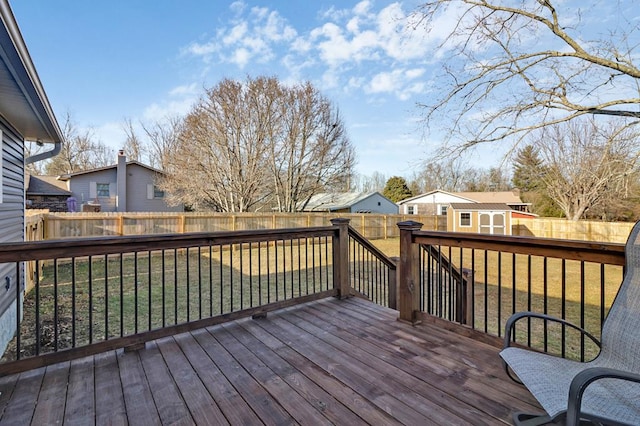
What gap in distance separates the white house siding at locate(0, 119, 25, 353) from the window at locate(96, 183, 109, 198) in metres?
14.5

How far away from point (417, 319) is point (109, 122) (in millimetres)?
25899

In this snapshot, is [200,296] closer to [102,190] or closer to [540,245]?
[540,245]

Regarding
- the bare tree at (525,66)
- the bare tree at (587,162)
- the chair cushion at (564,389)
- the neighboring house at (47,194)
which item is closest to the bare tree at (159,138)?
the neighboring house at (47,194)

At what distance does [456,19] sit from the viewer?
5.96 m

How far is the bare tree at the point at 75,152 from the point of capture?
2061 cm

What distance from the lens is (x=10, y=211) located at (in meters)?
4.11

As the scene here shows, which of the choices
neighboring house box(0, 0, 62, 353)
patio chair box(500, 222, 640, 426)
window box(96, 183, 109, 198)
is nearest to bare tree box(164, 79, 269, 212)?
window box(96, 183, 109, 198)

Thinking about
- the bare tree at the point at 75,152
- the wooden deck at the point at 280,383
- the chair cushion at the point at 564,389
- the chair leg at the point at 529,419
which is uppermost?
the bare tree at the point at 75,152

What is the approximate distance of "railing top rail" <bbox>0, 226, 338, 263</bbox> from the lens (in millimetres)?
2020

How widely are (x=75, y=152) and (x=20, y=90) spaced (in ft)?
77.7

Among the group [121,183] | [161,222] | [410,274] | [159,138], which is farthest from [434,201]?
[410,274]

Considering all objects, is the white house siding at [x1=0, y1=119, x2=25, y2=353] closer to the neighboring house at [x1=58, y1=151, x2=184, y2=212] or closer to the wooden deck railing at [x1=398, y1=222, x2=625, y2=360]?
the wooden deck railing at [x1=398, y1=222, x2=625, y2=360]

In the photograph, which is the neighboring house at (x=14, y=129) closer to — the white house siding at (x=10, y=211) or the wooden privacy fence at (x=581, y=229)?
the white house siding at (x=10, y=211)

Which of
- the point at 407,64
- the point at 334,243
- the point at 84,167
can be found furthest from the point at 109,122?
the point at 334,243
